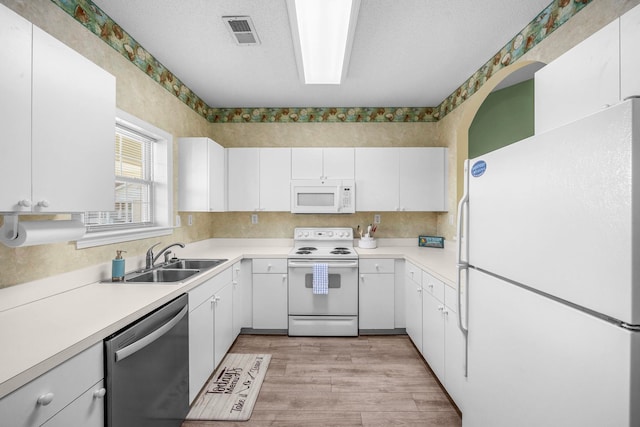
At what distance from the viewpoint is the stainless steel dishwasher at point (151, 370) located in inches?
44.8

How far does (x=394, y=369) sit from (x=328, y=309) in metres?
0.85

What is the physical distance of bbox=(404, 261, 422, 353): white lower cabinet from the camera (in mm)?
2545

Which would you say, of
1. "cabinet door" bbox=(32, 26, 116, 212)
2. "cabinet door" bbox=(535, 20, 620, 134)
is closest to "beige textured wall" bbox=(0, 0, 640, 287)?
"cabinet door" bbox=(32, 26, 116, 212)

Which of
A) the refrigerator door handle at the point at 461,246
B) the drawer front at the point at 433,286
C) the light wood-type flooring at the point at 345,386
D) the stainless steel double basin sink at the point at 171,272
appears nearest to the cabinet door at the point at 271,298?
the light wood-type flooring at the point at 345,386

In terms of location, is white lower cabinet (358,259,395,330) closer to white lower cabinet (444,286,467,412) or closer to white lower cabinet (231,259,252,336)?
white lower cabinet (444,286,467,412)

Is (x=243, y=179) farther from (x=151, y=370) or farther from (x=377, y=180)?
(x=151, y=370)

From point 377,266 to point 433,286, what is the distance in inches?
31.9

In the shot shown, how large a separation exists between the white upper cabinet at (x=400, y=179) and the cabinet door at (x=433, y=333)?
1206 mm

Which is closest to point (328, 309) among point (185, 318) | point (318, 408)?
point (318, 408)

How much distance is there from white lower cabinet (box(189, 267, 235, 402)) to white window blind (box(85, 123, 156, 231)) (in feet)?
2.70

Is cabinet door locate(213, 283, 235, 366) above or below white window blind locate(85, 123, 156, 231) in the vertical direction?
below

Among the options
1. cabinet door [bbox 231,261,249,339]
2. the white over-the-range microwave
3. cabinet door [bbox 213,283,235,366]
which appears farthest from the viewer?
the white over-the-range microwave

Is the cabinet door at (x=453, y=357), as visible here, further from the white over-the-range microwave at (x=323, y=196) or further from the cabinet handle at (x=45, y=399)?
the cabinet handle at (x=45, y=399)

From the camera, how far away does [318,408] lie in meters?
1.94
